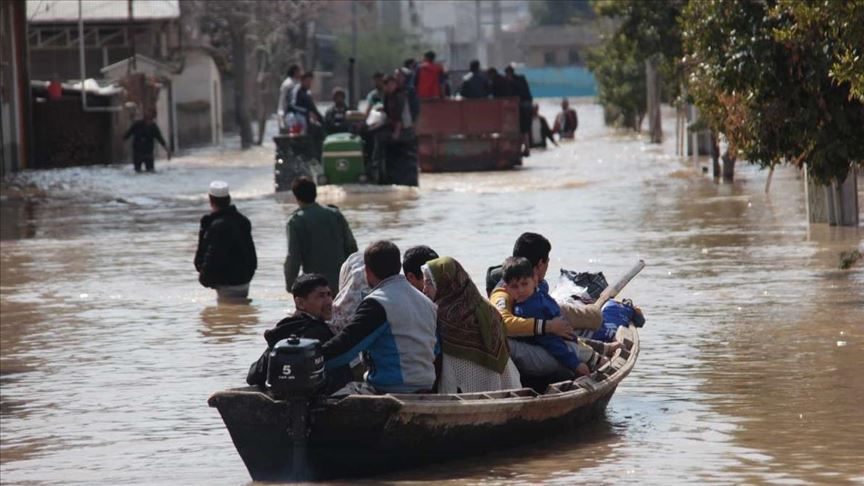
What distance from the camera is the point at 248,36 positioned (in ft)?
214

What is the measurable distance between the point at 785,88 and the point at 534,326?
6796 millimetres

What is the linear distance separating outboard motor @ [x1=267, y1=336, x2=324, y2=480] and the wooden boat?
0.08ft

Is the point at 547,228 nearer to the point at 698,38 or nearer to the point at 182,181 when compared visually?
the point at 698,38

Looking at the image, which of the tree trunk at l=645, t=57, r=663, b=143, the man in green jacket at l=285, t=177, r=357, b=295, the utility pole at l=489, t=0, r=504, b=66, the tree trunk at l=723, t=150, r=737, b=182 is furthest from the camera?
the utility pole at l=489, t=0, r=504, b=66

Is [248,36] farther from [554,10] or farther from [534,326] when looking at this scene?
[554,10]

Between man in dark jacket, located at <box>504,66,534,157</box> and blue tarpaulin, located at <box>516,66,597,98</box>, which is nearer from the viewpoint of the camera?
man in dark jacket, located at <box>504,66,534,157</box>

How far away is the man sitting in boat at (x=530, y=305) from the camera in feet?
36.0

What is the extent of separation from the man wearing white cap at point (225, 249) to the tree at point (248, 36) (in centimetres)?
4003

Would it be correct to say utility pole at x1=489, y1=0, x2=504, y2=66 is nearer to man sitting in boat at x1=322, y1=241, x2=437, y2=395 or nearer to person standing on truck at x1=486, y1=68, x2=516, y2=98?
person standing on truck at x1=486, y1=68, x2=516, y2=98

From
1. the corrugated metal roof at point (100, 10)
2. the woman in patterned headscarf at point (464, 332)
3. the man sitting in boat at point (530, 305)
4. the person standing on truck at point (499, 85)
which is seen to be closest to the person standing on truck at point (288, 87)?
the person standing on truck at point (499, 85)

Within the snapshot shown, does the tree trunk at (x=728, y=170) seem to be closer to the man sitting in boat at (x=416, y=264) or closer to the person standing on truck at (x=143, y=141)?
the person standing on truck at (x=143, y=141)

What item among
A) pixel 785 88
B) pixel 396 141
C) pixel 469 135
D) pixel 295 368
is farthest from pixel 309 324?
pixel 469 135

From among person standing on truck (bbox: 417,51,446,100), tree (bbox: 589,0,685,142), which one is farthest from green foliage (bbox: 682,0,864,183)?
person standing on truck (bbox: 417,51,446,100)

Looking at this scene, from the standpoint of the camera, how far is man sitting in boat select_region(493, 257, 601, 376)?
11.0m
